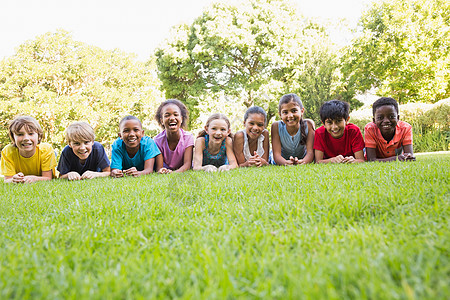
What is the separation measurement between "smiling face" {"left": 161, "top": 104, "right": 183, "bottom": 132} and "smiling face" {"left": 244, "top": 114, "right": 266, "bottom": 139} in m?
1.55

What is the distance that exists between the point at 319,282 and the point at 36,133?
5.94 metres

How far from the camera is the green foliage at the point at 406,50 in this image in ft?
52.4

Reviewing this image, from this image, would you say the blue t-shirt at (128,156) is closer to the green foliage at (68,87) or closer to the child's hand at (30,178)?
the child's hand at (30,178)

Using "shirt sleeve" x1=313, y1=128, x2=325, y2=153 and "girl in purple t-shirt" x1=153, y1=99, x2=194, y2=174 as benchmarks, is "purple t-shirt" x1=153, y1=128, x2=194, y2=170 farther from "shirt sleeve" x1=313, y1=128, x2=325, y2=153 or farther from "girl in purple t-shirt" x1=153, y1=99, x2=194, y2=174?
"shirt sleeve" x1=313, y1=128, x2=325, y2=153

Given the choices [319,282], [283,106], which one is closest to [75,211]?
[319,282]

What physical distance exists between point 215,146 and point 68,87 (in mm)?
17394

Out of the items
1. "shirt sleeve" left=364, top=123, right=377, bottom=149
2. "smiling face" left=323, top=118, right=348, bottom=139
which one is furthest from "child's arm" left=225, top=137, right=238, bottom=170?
"shirt sleeve" left=364, top=123, right=377, bottom=149

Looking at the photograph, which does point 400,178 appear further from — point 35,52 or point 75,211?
point 35,52

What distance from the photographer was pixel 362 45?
1848cm

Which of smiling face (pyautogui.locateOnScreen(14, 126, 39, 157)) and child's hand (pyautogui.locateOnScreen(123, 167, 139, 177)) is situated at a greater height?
smiling face (pyautogui.locateOnScreen(14, 126, 39, 157))

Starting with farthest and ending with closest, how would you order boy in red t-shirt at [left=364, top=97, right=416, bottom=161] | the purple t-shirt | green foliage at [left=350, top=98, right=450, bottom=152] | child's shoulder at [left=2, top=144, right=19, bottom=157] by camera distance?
green foliage at [left=350, top=98, right=450, bottom=152] → the purple t-shirt → child's shoulder at [left=2, top=144, right=19, bottom=157] → boy in red t-shirt at [left=364, top=97, right=416, bottom=161]

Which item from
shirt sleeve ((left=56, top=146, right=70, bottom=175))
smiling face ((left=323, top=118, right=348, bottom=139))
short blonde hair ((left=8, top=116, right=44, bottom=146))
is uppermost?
short blonde hair ((left=8, top=116, right=44, bottom=146))

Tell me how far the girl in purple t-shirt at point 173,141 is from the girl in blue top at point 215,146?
1.13 feet

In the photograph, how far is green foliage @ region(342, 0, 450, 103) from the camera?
52.4 feet
